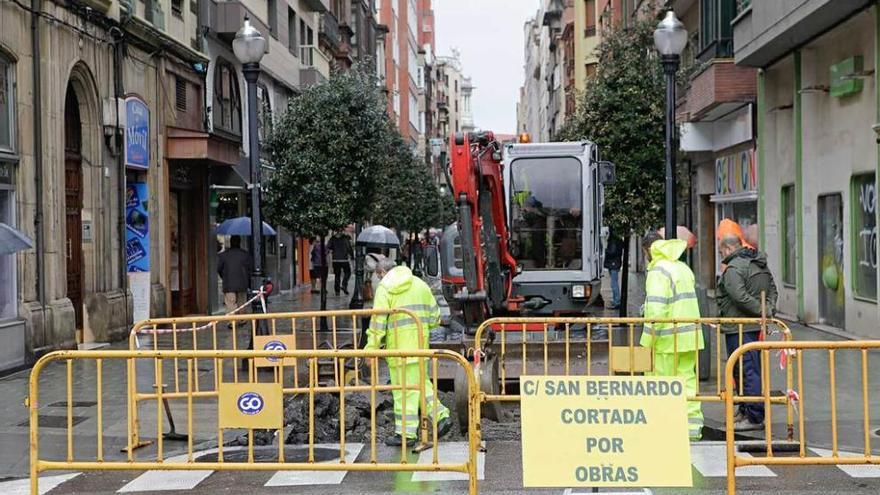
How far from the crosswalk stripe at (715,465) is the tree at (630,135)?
11.3 m

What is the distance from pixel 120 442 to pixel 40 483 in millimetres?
1586

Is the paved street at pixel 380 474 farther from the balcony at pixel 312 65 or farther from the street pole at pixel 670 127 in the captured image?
the balcony at pixel 312 65

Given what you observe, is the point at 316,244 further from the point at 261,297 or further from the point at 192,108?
the point at 261,297

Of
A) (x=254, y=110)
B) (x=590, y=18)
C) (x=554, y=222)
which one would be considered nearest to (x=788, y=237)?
(x=554, y=222)

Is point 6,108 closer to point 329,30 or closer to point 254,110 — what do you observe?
point 254,110

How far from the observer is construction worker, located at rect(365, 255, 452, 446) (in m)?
8.76

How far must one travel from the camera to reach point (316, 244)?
29.5m

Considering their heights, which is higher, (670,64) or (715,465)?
(670,64)

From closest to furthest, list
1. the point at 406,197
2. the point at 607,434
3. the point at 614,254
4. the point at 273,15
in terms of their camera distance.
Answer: the point at 607,434, the point at 614,254, the point at 273,15, the point at 406,197

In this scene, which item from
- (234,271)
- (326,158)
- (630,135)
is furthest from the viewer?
(326,158)

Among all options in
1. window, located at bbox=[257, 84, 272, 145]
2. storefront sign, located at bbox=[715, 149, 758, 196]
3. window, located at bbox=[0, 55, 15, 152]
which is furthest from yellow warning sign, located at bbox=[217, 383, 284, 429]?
window, located at bbox=[257, 84, 272, 145]

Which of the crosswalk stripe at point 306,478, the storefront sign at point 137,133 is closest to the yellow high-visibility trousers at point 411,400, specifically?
the crosswalk stripe at point 306,478

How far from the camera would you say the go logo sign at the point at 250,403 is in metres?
7.01

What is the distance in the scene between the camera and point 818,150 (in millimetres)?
17969
